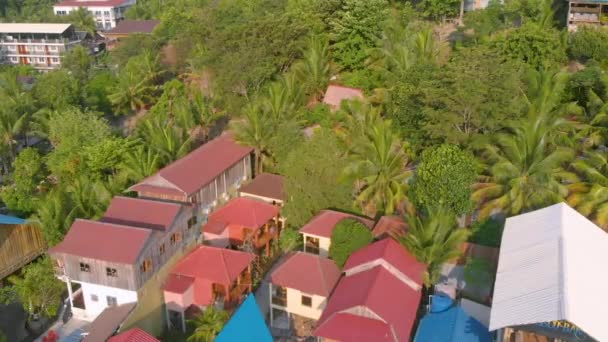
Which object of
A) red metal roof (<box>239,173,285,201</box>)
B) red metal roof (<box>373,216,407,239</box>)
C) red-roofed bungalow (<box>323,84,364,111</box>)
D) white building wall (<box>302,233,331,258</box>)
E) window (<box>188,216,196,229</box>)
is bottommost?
white building wall (<box>302,233,331,258</box>)

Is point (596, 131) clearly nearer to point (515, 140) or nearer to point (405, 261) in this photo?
point (515, 140)

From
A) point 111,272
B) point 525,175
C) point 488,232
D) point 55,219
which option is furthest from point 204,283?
point 525,175

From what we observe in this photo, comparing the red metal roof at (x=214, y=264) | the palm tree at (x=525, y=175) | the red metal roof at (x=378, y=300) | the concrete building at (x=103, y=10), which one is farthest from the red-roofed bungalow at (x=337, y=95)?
the concrete building at (x=103, y=10)

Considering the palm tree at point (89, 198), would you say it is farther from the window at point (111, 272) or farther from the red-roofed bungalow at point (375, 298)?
the red-roofed bungalow at point (375, 298)

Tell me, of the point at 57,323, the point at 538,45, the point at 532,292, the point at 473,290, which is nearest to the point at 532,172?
the point at 473,290

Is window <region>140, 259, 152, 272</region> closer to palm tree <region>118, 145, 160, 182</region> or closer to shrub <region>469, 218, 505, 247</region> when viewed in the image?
palm tree <region>118, 145, 160, 182</region>

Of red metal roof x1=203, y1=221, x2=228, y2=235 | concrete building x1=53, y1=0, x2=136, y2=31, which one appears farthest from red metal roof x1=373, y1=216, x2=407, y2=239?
concrete building x1=53, y1=0, x2=136, y2=31
